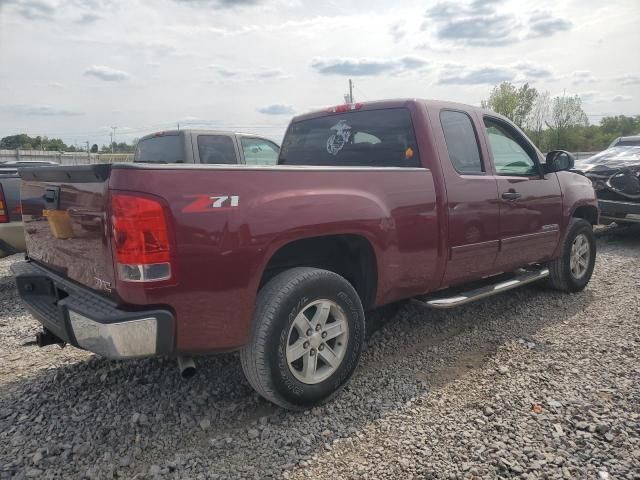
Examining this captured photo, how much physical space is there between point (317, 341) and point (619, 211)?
22.9ft

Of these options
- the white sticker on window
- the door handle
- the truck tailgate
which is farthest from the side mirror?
the truck tailgate

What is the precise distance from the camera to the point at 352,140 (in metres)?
Result: 4.02

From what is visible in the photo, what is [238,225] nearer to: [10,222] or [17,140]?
[10,222]

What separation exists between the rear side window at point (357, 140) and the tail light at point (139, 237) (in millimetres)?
2011

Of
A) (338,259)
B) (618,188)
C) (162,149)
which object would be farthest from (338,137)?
(618,188)

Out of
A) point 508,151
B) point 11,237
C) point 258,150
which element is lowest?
point 11,237

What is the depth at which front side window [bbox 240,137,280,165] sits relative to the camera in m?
7.76

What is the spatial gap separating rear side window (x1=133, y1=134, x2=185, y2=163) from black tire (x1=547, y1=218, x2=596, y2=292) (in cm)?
497

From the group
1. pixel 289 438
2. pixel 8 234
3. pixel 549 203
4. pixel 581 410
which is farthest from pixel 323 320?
pixel 8 234

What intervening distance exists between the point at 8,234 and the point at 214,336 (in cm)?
404

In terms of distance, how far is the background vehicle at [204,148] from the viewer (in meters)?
7.14

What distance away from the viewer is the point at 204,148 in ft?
23.8

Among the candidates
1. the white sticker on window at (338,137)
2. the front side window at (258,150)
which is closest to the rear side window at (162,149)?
the front side window at (258,150)

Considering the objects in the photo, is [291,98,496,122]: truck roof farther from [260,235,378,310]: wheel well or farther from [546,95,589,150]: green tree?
[546,95,589,150]: green tree
